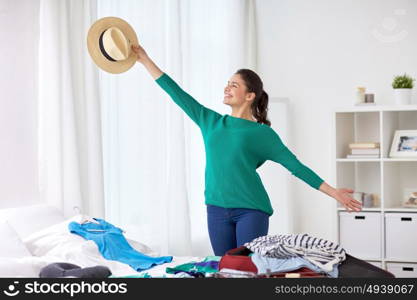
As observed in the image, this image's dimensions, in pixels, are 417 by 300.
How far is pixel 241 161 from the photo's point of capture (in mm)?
2988

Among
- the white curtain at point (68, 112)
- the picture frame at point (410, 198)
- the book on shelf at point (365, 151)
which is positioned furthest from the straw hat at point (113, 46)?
the picture frame at point (410, 198)

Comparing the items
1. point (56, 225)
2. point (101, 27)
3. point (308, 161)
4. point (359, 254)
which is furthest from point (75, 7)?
point (359, 254)

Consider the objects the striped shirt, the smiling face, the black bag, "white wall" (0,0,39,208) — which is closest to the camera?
the black bag

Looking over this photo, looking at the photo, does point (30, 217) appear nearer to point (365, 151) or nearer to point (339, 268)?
point (339, 268)

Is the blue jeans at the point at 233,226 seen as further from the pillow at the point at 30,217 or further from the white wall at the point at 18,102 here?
the white wall at the point at 18,102

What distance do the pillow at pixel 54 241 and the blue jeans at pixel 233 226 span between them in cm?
73

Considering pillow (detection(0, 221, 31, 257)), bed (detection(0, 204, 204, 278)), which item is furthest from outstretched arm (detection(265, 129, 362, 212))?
pillow (detection(0, 221, 31, 257))

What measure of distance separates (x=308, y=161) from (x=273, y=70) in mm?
837

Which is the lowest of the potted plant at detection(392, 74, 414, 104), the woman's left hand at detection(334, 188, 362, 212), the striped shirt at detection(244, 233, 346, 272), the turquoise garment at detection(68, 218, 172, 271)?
the turquoise garment at detection(68, 218, 172, 271)

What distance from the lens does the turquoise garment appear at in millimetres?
3355

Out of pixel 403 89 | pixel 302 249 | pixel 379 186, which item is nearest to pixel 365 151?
pixel 379 186

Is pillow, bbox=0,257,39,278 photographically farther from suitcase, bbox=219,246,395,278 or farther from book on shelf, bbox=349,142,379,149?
book on shelf, bbox=349,142,379,149

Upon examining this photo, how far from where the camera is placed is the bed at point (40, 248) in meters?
2.88

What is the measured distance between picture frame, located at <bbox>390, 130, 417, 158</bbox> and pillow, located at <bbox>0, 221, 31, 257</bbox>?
2977 mm
